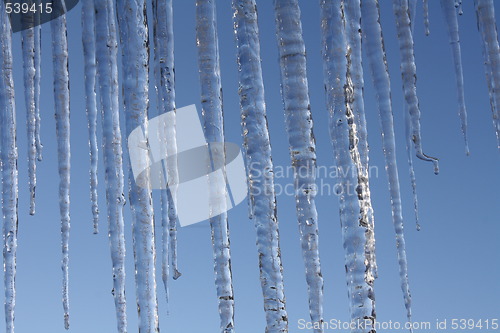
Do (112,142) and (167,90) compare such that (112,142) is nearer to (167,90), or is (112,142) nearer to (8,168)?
(167,90)

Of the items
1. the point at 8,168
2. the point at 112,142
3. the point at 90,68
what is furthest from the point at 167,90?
the point at 8,168

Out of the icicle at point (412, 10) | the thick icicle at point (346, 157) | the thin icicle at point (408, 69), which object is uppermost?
the icicle at point (412, 10)

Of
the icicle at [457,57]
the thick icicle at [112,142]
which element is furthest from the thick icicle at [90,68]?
the icicle at [457,57]

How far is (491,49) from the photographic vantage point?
11.4 ft

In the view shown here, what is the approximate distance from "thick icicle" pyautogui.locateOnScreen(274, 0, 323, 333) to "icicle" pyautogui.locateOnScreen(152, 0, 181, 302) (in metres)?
0.87

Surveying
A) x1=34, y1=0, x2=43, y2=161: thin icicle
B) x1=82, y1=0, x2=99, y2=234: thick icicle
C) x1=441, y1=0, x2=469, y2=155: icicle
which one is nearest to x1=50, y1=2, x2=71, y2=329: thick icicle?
x1=82, y1=0, x2=99, y2=234: thick icicle

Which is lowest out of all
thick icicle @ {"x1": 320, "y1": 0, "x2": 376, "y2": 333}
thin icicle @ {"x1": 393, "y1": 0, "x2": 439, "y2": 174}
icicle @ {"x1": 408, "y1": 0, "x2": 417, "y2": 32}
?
thick icicle @ {"x1": 320, "y1": 0, "x2": 376, "y2": 333}

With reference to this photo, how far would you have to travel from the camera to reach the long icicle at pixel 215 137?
2.45m

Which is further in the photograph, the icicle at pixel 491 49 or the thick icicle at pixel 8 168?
the thick icicle at pixel 8 168

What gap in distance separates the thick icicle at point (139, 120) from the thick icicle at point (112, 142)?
19 centimetres

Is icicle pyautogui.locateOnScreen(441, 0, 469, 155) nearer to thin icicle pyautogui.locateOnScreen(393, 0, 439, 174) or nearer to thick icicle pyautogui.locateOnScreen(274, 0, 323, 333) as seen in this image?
thin icicle pyautogui.locateOnScreen(393, 0, 439, 174)

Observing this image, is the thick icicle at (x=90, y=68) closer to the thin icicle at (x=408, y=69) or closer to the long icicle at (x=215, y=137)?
the long icicle at (x=215, y=137)

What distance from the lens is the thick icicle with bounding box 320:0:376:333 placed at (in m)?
2.11

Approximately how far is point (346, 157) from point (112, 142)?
133 centimetres
